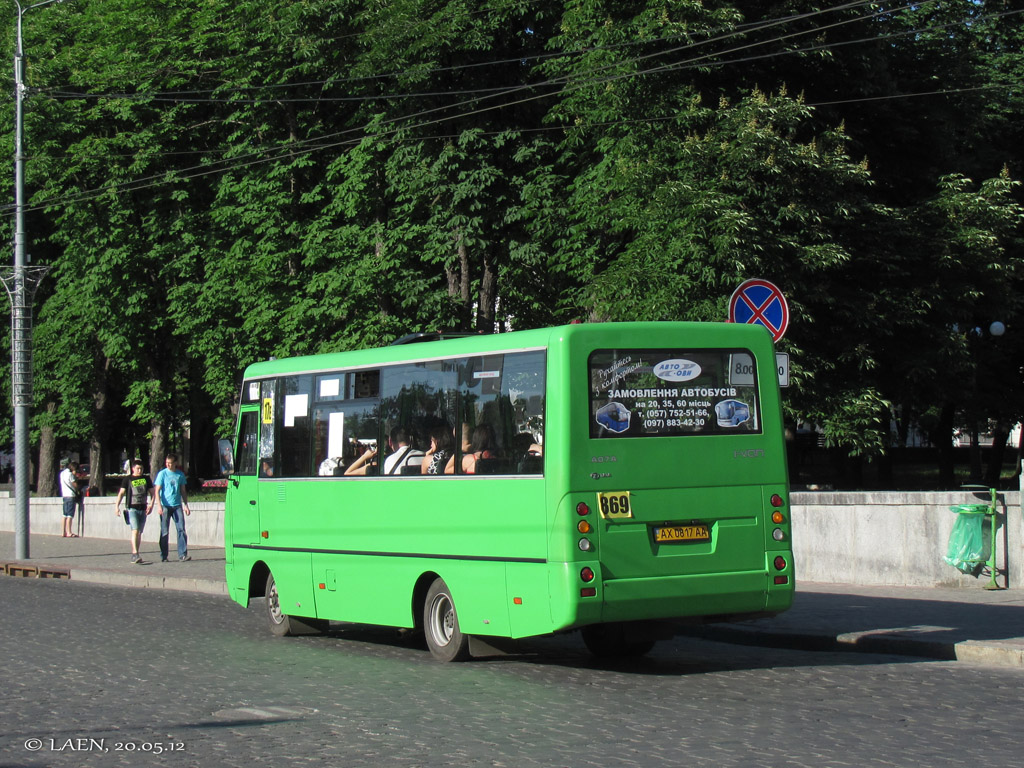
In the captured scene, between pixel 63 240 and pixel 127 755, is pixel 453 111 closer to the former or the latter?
pixel 63 240

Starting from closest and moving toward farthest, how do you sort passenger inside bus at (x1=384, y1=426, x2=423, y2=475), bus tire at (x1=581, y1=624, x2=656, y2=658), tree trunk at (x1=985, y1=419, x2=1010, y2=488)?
bus tire at (x1=581, y1=624, x2=656, y2=658) < passenger inside bus at (x1=384, y1=426, x2=423, y2=475) < tree trunk at (x1=985, y1=419, x2=1010, y2=488)

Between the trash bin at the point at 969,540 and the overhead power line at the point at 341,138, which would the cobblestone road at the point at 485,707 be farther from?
the overhead power line at the point at 341,138

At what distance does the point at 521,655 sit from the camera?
1226 cm

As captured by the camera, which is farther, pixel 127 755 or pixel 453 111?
pixel 453 111

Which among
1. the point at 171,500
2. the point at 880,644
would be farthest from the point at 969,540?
the point at 171,500

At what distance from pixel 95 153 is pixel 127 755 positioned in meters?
32.7

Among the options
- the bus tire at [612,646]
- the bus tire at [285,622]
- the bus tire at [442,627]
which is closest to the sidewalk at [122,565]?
the bus tire at [285,622]

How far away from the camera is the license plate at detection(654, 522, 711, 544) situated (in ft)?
35.3

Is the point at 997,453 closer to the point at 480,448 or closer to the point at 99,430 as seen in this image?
the point at 99,430

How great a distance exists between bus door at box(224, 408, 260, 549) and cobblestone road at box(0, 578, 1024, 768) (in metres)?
1.68

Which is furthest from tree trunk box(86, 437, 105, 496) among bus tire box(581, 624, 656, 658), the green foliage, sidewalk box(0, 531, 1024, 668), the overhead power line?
bus tire box(581, 624, 656, 658)

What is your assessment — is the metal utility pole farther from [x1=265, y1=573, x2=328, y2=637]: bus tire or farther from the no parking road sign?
the no parking road sign

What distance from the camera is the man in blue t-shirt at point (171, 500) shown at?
965 inches

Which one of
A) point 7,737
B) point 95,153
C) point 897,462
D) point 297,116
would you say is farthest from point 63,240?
point 897,462
